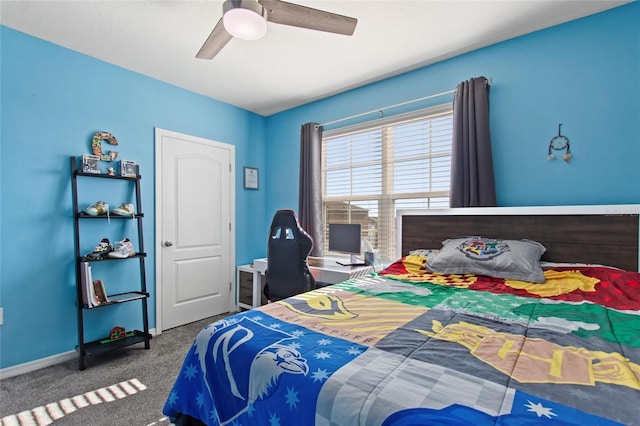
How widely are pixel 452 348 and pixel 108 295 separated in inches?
118

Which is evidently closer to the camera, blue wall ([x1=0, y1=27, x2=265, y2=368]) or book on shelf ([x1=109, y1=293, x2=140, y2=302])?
blue wall ([x1=0, y1=27, x2=265, y2=368])

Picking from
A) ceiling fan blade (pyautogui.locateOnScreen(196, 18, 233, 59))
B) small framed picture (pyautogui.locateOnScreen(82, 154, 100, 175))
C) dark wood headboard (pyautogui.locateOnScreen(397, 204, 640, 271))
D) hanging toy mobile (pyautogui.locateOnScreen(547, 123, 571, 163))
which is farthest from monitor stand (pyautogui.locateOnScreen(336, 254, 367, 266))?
small framed picture (pyautogui.locateOnScreen(82, 154, 100, 175))

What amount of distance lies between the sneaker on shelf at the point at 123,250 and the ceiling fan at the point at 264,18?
196cm

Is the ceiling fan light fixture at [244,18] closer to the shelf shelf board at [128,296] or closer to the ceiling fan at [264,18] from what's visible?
the ceiling fan at [264,18]

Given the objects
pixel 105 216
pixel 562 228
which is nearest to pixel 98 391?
pixel 105 216

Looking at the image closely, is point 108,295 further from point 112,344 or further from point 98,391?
point 98,391

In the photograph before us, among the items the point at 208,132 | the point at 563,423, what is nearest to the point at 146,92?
the point at 208,132

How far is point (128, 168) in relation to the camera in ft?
9.50

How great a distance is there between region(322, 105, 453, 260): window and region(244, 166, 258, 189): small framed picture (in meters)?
0.99

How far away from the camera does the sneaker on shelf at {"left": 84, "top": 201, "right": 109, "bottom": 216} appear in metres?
2.60

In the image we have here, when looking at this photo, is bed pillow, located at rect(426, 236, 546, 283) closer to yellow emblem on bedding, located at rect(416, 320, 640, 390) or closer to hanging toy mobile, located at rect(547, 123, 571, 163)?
hanging toy mobile, located at rect(547, 123, 571, 163)

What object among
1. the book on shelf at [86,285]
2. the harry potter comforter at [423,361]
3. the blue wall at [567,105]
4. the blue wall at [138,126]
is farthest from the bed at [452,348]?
the book on shelf at [86,285]

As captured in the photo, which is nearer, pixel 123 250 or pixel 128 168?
pixel 123 250

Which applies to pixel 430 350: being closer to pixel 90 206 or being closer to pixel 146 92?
pixel 90 206
